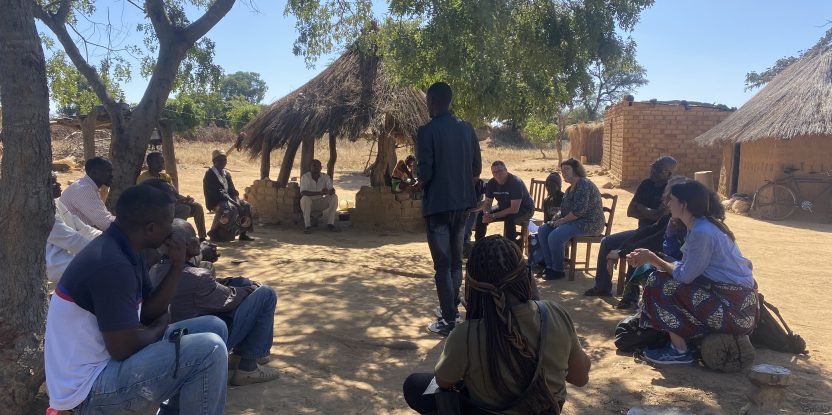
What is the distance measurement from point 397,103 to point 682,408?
26.4ft

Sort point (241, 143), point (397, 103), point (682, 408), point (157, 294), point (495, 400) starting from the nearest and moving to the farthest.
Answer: point (495, 400) < point (157, 294) < point (682, 408) < point (397, 103) < point (241, 143)

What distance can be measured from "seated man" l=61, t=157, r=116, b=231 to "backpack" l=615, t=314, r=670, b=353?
4.01 meters

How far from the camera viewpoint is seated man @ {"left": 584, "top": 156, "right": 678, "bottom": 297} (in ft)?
19.8

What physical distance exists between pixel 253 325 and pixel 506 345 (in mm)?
1970

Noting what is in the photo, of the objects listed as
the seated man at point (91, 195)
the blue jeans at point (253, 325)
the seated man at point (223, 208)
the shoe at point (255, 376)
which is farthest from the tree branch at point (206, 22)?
the seated man at point (223, 208)

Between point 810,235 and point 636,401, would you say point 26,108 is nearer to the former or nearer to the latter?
point 636,401

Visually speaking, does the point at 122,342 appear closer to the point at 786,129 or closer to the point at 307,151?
the point at 307,151

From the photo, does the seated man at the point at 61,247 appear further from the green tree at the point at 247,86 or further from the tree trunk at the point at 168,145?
the green tree at the point at 247,86

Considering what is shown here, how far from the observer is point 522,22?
7.10 m

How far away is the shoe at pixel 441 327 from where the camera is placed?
4837mm

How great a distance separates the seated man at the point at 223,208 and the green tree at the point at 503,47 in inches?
107

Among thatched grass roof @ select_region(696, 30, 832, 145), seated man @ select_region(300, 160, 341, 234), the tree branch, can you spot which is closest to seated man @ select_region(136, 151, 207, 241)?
seated man @ select_region(300, 160, 341, 234)

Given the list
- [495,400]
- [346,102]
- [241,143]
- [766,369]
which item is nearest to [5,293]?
[495,400]

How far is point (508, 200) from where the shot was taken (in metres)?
7.37
